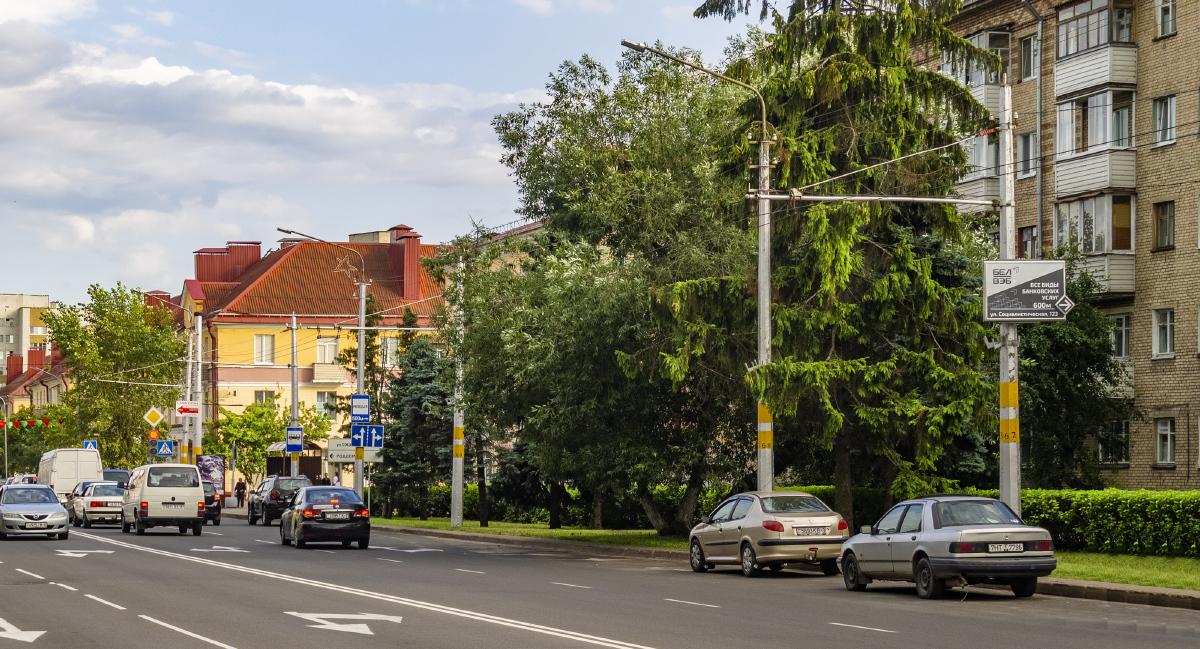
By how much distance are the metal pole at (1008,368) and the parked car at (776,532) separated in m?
2.73

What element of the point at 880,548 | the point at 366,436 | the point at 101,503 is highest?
the point at 366,436

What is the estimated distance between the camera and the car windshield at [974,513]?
736 inches

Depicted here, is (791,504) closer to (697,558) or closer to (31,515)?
(697,558)

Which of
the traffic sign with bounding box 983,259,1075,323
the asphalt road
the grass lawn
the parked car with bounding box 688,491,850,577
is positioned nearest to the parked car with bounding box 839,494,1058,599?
the asphalt road

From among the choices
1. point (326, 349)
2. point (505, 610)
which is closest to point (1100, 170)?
point (505, 610)

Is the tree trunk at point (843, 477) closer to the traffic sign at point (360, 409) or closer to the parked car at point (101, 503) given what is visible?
the traffic sign at point (360, 409)

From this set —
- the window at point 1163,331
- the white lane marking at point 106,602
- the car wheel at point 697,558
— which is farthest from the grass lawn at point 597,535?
the white lane marking at point 106,602

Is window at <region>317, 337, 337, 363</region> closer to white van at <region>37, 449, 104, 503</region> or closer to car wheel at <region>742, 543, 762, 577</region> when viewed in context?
white van at <region>37, 449, 104, 503</region>

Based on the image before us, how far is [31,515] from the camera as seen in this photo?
119ft

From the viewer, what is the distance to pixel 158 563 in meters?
26.5

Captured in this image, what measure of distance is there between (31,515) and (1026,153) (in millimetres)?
30358

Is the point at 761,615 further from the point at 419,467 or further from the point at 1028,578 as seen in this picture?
the point at 419,467

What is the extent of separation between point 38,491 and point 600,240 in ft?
53.5

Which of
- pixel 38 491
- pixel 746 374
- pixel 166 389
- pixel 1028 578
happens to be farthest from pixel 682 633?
pixel 166 389
